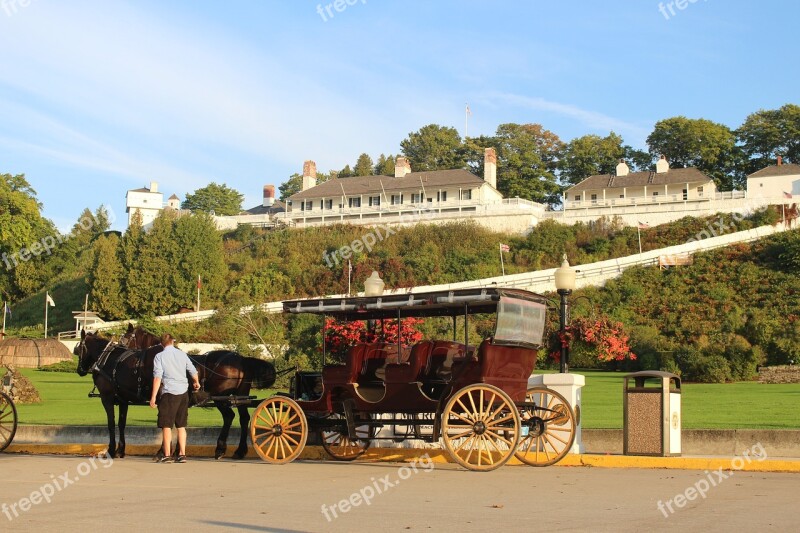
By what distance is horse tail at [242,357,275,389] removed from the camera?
1575 cm

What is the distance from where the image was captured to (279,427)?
14359 mm

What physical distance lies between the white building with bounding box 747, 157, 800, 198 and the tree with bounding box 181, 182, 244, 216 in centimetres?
6782

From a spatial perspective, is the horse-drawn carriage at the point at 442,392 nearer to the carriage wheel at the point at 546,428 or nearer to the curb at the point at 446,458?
the carriage wheel at the point at 546,428

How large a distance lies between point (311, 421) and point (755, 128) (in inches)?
3598

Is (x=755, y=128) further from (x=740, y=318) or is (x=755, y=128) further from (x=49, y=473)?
(x=49, y=473)

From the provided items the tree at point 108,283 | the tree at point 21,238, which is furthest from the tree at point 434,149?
the tree at point 108,283

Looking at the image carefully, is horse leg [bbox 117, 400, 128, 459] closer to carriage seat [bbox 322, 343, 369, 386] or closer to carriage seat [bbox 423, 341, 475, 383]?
carriage seat [bbox 322, 343, 369, 386]

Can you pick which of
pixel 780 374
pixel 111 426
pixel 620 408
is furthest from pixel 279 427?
pixel 780 374

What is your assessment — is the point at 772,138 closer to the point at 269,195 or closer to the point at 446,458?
the point at 269,195

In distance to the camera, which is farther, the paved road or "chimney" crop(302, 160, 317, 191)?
"chimney" crop(302, 160, 317, 191)

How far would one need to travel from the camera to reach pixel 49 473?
43.6 ft

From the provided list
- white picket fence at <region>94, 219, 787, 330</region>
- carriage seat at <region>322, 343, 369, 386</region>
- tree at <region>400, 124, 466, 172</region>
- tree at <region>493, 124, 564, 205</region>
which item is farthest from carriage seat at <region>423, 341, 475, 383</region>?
tree at <region>400, 124, 466, 172</region>

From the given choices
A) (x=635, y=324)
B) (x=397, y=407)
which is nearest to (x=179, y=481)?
(x=397, y=407)

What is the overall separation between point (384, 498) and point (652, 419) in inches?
222
